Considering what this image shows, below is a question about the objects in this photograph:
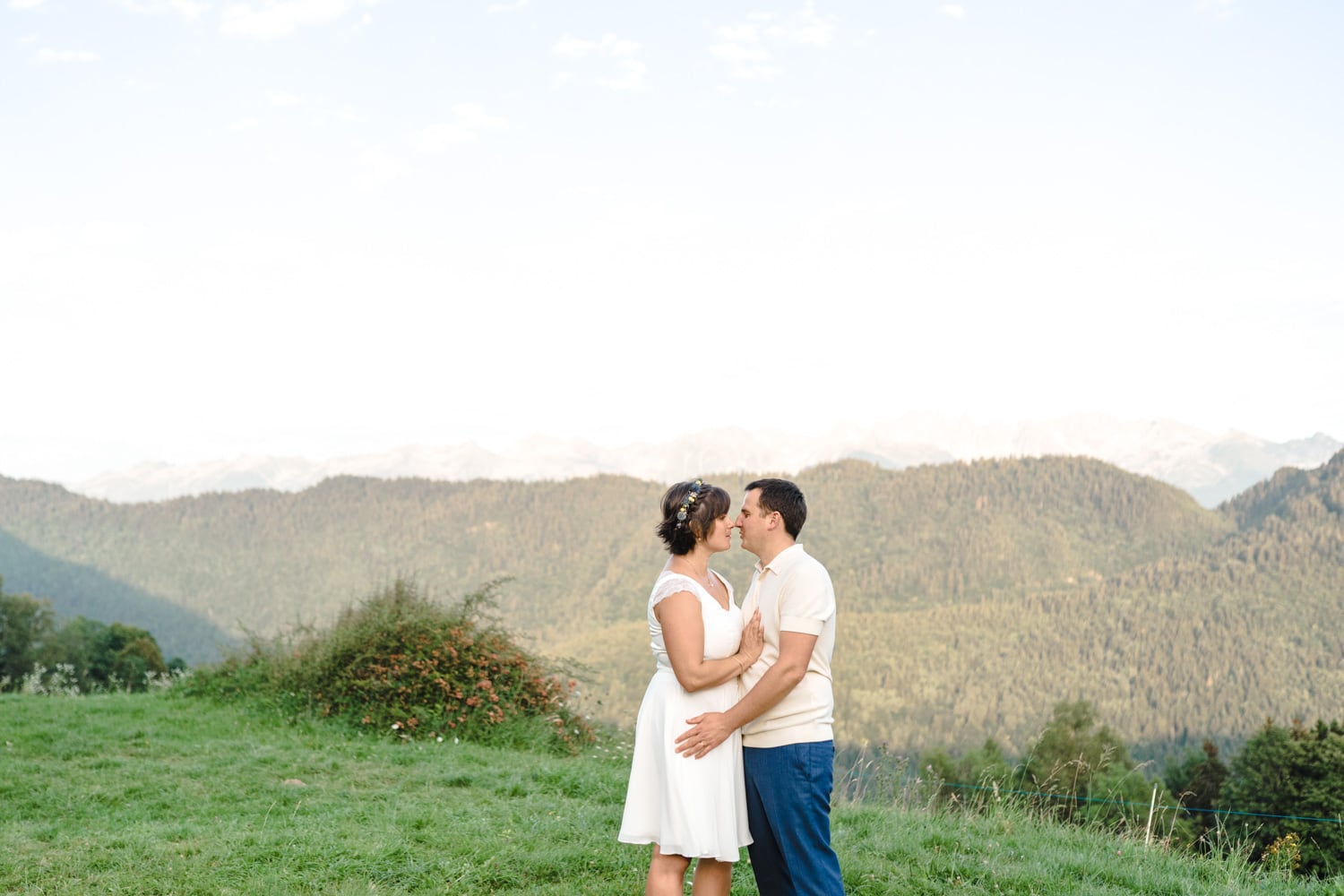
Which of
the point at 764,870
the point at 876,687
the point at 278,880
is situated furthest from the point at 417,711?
the point at 876,687

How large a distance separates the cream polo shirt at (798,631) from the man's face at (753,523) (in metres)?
0.09

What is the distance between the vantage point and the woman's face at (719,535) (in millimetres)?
3775

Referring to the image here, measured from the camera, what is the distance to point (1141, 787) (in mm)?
35406

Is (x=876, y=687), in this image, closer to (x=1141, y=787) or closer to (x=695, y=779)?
(x=1141, y=787)

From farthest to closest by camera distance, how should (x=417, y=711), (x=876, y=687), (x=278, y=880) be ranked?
(x=876, y=687), (x=417, y=711), (x=278, y=880)

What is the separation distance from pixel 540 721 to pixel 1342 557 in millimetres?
131447

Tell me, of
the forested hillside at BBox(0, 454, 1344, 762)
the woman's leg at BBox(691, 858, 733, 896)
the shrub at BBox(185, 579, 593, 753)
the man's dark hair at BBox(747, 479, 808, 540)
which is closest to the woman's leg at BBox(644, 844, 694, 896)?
the woman's leg at BBox(691, 858, 733, 896)

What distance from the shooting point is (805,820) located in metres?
3.68

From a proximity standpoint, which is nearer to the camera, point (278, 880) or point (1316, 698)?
point (278, 880)

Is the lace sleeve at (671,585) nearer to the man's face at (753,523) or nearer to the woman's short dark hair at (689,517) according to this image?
the woman's short dark hair at (689,517)

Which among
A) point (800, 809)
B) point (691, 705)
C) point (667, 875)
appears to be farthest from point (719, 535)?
point (667, 875)

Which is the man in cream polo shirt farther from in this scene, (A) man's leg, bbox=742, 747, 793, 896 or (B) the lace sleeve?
(B) the lace sleeve

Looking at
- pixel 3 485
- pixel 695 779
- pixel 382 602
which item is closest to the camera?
pixel 695 779

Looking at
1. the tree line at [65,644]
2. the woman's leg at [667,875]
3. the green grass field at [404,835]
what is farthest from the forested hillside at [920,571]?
the woman's leg at [667,875]
